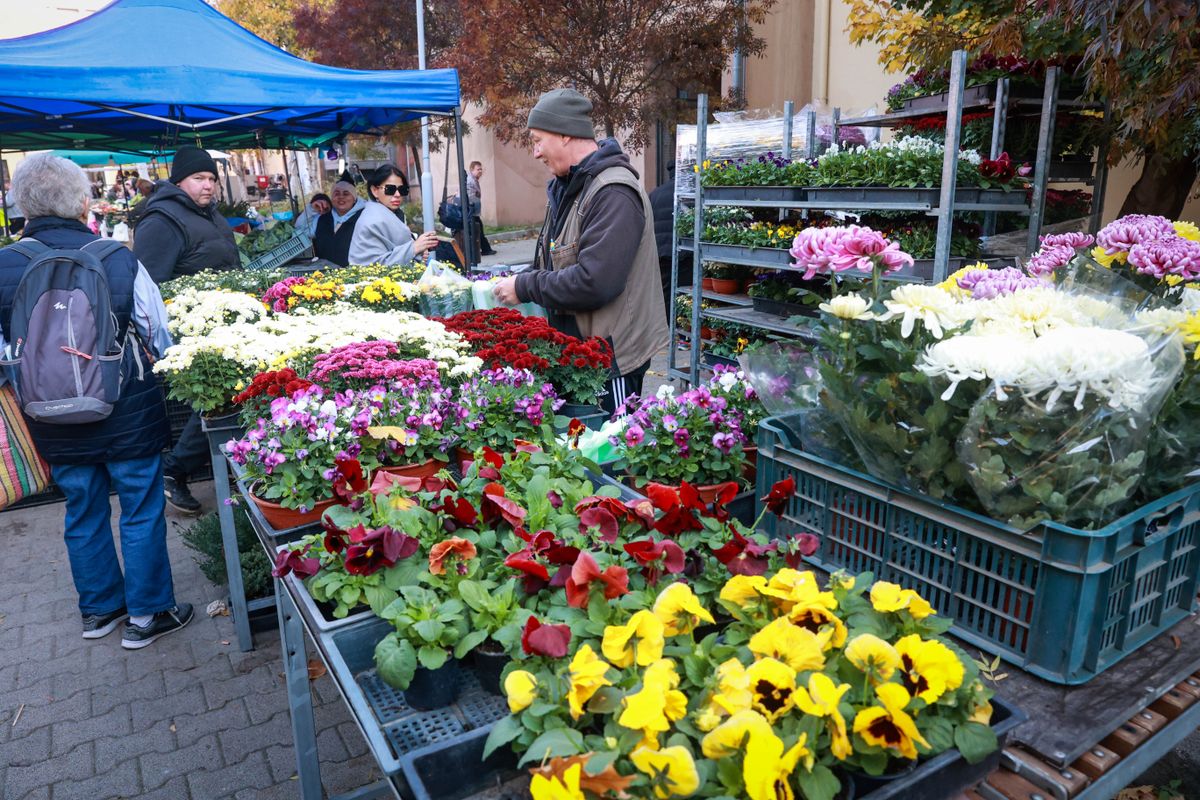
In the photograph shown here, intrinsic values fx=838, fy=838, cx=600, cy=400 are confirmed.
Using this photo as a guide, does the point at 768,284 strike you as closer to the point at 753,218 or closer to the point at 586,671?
the point at 753,218

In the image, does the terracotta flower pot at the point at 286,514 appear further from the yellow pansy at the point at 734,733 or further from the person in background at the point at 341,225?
the person in background at the point at 341,225

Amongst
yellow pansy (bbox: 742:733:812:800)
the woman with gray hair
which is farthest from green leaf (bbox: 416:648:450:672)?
the woman with gray hair

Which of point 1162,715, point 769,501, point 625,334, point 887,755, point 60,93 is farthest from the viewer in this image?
point 60,93

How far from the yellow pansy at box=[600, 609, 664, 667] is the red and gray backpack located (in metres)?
2.80

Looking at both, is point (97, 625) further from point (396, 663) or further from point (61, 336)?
point (396, 663)

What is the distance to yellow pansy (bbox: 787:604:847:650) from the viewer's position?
3.85ft

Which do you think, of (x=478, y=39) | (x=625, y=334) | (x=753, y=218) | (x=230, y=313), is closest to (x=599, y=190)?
(x=625, y=334)

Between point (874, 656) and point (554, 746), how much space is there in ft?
1.44

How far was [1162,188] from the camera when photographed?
5.86 meters

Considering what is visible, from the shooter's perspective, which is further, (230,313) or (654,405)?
(230,313)

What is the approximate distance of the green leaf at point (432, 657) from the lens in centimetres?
131

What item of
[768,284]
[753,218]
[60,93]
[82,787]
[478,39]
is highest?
[478,39]

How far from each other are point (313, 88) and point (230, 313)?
2.83m

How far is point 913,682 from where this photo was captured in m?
1.11
